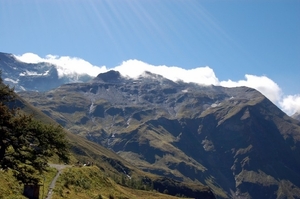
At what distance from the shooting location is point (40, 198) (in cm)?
5328

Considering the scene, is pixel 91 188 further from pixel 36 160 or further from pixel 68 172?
pixel 36 160

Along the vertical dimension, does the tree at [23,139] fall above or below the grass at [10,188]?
above

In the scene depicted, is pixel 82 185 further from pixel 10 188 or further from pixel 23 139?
pixel 23 139

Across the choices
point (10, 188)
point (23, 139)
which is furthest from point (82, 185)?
point (23, 139)

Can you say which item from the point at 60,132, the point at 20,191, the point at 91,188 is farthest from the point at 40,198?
the point at 91,188

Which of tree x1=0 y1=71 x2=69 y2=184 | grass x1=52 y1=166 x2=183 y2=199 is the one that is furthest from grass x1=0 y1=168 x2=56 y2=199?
tree x1=0 y1=71 x2=69 y2=184

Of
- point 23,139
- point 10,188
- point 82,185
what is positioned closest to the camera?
point 23,139

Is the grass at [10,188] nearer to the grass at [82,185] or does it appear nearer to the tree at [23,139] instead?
the grass at [82,185]

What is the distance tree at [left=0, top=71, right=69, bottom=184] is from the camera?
3709 cm

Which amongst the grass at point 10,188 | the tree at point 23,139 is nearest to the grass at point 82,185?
the grass at point 10,188

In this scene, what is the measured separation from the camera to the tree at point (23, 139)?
37.1 metres

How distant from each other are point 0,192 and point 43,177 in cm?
1753

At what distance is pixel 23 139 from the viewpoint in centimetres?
3844

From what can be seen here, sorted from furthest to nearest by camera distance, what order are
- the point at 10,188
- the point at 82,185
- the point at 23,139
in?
the point at 82,185
the point at 10,188
the point at 23,139
